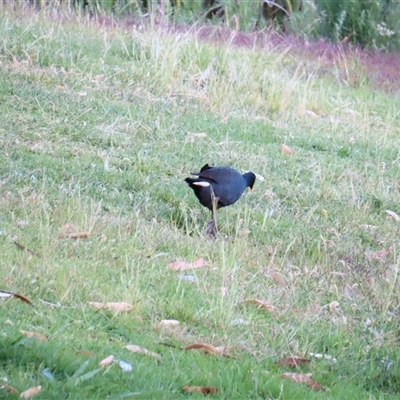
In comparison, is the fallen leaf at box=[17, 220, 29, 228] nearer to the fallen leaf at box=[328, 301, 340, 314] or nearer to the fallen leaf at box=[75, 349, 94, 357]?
the fallen leaf at box=[75, 349, 94, 357]

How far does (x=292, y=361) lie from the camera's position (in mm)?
4980

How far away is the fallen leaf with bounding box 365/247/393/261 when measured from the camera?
22.7 ft

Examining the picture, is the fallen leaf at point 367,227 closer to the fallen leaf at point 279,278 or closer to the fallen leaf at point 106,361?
the fallen leaf at point 279,278

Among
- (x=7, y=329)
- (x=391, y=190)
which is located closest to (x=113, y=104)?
(x=391, y=190)

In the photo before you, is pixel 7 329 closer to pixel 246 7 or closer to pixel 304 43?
pixel 304 43

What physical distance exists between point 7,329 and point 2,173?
298cm

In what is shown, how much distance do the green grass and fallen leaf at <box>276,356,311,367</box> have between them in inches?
2.0

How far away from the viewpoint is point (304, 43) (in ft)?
46.6

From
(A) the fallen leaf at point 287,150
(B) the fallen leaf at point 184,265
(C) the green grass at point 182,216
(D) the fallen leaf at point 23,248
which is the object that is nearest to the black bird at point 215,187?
(C) the green grass at point 182,216

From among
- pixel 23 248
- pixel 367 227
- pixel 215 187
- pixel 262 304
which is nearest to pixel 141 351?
pixel 262 304

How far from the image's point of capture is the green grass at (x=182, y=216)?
4.71m

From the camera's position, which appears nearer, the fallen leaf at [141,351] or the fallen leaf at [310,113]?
the fallen leaf at [141,351]

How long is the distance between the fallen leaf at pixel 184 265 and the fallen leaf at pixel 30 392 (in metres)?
2.12

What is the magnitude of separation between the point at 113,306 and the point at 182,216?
2138 millimetres
